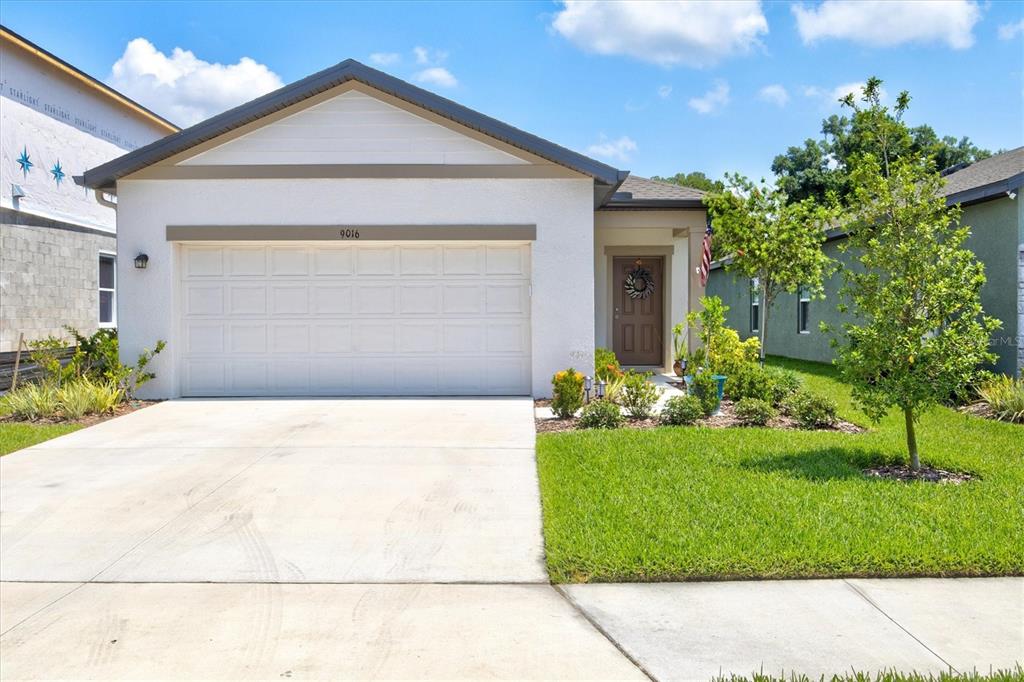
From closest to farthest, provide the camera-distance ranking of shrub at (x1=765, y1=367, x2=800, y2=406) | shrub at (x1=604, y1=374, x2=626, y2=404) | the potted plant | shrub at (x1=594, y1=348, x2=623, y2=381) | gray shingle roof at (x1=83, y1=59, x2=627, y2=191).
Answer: shrub at (x1=765, y1=367, x2=800, y2=406) → shrub at (x1=604, y1=374, x2=626, y2=404) → gray shingle roof at (x1=83, y1=59, x2=627, y2=191) → shrub at (x1=594, y1=348, x2=623, y2=381) → the potted plant

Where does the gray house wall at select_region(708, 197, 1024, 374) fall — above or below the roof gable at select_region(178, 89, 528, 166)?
below

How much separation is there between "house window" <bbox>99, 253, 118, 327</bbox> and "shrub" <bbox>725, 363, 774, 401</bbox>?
563 inches

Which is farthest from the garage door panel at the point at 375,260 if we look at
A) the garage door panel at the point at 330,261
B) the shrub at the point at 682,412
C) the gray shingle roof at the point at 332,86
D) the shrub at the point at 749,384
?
the shrub at the point at 749,384

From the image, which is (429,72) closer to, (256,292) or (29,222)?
(256,292)

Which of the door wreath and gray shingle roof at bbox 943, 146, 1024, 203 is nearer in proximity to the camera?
gray shingle roof at bbox 943, 146, 1024, 203

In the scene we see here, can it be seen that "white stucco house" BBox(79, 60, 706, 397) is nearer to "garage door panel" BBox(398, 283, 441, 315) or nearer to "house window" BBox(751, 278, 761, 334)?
"garage door panel" BBox(398, 283, 441, 315)

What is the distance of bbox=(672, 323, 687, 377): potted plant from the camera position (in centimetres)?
1370

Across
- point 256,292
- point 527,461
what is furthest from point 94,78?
point 527,461

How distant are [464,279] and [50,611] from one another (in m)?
8.71

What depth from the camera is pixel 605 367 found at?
42.1 feet

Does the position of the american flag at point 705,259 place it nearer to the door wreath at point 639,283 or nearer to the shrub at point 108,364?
the door wreath at point 639,283

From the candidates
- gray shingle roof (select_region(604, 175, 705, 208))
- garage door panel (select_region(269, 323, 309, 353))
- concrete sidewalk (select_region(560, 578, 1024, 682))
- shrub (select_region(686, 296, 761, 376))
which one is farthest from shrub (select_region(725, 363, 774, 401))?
garage door panel (select_region(269, 323, 309, 353))

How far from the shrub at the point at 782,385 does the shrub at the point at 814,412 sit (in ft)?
3.22

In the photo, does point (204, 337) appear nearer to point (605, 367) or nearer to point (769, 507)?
point (605, 367)
